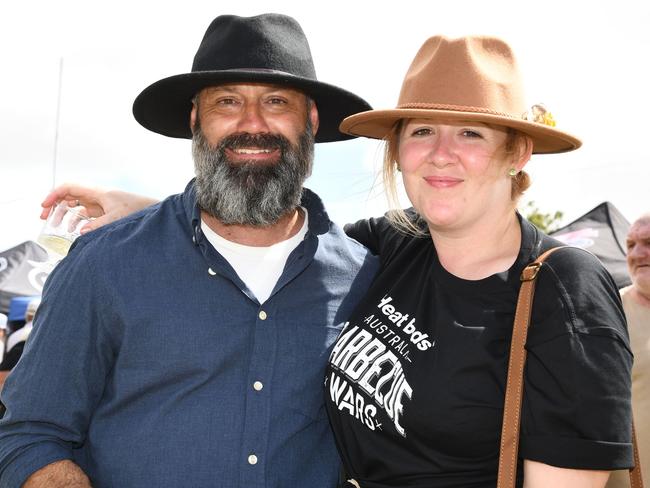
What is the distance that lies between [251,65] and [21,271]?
20.6 ft

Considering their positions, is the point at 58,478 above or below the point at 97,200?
below

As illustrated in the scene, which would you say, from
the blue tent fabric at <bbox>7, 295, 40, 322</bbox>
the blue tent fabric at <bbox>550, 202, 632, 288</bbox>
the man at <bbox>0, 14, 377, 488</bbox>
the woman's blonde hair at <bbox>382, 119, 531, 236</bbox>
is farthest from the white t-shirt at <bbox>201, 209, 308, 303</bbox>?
the blue tent fabric at <bbox>550, 202, 632, 288</bbox>

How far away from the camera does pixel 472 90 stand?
2.54 m

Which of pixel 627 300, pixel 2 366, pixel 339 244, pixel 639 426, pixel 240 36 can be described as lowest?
pixel 2 366

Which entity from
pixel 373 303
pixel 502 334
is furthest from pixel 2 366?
pixel 502 334

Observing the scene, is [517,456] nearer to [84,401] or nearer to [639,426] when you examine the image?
[84,401]

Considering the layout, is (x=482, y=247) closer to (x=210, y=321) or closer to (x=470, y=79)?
(x=470, y=79)

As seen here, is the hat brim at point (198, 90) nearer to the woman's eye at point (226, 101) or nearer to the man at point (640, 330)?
the woman's eye at point (226, 101)

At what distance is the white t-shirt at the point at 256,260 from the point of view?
9.94ft

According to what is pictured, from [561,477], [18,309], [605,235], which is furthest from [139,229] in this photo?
[605,235]

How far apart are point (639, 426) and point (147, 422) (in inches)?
135

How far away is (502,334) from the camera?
238 cm

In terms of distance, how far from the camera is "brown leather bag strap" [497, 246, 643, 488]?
87.6 inches

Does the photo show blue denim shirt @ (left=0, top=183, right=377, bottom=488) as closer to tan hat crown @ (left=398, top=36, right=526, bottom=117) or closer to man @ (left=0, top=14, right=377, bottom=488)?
man @ (left=0, top=14, right=377, bottom=488)
